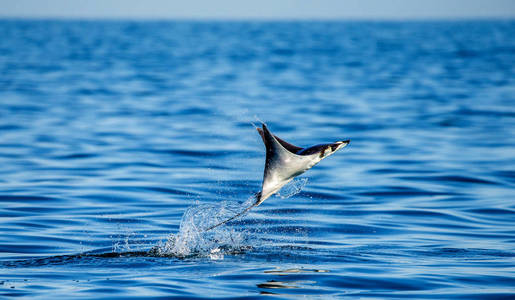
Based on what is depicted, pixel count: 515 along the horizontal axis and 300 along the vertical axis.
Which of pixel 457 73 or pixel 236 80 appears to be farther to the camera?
pixel 457 73

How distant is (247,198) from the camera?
518 inches

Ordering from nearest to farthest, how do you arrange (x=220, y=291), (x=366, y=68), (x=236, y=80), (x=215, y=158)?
(x=220, y=291)
(x=215, y=158)
(x=236, y=80)
(x=366, y=68)

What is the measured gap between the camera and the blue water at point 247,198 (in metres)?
7.79

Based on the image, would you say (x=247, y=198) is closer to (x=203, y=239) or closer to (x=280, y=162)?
(x=203, y=239)

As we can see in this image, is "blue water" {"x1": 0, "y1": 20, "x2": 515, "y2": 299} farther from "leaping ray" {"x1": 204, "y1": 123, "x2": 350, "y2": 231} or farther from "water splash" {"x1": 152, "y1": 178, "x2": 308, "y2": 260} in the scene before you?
"leaping ray" {"x1": 204, "y1": 123, "x2": 350, "y2": 231}

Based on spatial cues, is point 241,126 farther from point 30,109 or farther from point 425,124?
point 30,109

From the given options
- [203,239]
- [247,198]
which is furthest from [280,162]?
[247,198]

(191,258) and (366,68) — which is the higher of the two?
(366,68)

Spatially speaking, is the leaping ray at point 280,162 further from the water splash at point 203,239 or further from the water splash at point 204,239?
the water splash at point 203,239

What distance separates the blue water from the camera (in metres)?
7.79

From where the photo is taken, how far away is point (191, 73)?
152 feet

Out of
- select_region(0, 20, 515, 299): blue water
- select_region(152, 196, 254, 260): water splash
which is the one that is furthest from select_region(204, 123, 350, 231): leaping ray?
select_region(152, 196, 254, 260): water splash

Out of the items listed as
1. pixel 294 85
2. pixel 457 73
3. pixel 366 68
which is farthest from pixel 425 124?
pixel 366 68

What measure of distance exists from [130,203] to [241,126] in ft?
36.1
